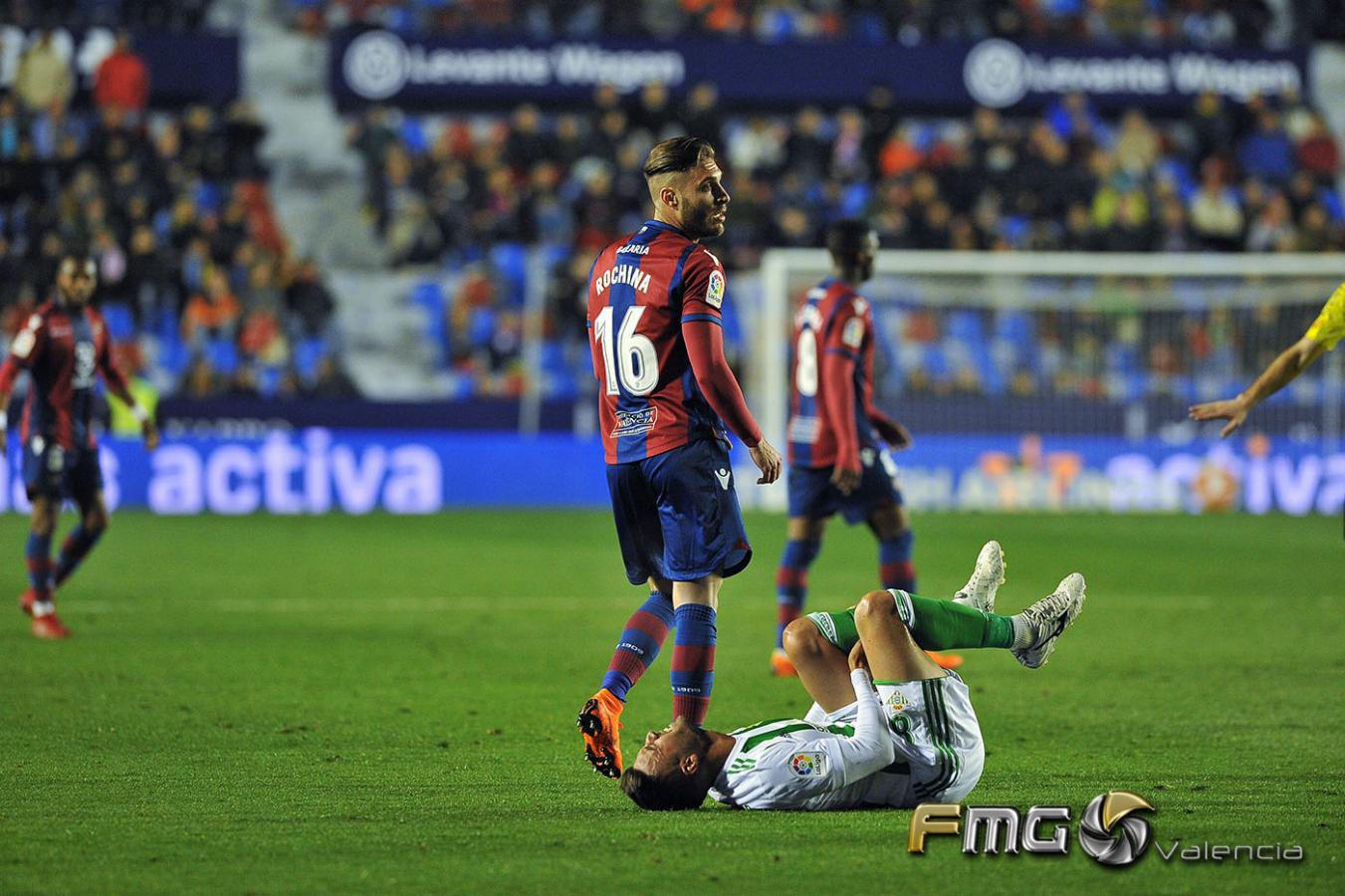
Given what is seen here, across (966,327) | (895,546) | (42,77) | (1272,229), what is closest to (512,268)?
(966,327)

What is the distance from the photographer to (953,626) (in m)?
5.50

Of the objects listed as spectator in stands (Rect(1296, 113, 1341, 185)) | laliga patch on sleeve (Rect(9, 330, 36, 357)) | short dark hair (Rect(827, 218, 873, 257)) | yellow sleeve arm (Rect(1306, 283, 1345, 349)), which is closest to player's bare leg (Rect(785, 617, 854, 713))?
yellow sleeve arm (Rect(1306, 283, 1345, 349))

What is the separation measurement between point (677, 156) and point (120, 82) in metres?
19.7

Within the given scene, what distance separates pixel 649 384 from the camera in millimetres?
6016

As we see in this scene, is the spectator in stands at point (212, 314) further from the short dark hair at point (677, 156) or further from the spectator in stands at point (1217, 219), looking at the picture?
the short dark hair at point (677, 156)

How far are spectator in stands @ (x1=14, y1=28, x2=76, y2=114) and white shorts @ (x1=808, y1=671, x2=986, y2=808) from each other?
21.0 metres

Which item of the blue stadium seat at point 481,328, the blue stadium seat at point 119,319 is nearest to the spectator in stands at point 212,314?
the blue stadium seat at point 119,319

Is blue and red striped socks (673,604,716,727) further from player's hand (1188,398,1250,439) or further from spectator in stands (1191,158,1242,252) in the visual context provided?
spectator in stands (1191,158,1242,252)

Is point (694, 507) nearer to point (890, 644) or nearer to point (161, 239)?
point (890, 644)

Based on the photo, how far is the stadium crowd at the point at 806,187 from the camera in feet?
75.7

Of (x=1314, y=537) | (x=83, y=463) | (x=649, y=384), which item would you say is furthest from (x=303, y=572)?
(x=1314, y=537)

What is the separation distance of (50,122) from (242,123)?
7.98ft

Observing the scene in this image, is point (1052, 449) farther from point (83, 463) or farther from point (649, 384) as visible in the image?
point (649, 384)

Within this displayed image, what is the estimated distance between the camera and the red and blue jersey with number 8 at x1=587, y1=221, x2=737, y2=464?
5.93 meters
